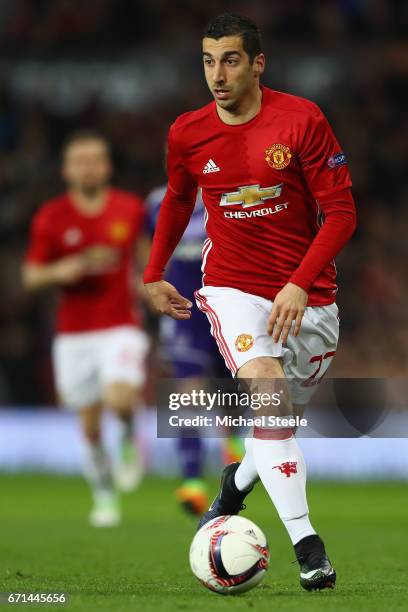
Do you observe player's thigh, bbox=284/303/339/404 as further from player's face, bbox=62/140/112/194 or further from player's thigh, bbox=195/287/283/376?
player's face, bbox=62/140/112/194

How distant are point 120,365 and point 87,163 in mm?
1445

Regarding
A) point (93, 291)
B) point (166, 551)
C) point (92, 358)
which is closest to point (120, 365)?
point (92, 358)

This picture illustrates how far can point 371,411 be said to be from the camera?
44.9 ft

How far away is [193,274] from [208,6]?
9.90 metres

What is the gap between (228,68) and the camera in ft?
17.2

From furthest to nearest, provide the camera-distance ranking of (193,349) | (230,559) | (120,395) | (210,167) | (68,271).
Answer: (120,395)
(68,271)
(193,349)
(210,167)
(230,559)

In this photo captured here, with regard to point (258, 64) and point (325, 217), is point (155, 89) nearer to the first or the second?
point (258, 64)

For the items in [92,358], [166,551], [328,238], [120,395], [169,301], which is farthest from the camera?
[92,358]

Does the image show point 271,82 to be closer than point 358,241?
No

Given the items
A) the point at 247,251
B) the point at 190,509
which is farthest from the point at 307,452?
the point at 247,251

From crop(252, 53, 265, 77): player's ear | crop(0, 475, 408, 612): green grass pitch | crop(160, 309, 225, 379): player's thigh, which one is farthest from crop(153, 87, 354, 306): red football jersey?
crop(160, 309, 225, 379): player's thigh

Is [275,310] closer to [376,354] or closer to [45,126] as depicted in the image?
[376,354]

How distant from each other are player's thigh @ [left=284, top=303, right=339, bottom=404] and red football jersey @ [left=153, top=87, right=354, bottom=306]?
65 mm

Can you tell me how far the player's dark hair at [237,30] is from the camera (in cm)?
523
